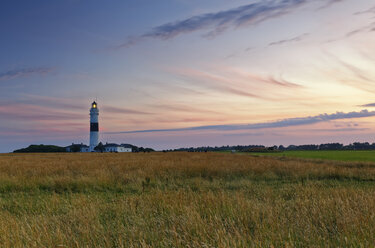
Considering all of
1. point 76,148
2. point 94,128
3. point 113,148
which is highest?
point 94,128

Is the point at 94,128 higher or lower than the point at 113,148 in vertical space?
higher

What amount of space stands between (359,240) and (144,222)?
13.7ft

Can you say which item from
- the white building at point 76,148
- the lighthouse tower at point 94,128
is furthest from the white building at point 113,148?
the lighthouse tower at point 94,128

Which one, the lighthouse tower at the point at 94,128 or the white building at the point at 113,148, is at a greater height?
the lighthouse tower at the point at 94,128

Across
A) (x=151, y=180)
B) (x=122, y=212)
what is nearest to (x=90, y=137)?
(x=151, y=180)

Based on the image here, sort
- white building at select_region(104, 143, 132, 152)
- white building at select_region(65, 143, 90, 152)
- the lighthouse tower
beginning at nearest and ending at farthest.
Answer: the lighthouse tower → white building at select_region(65, 143, 90, 152) → white building at select_region(104, 143, 132, 152)

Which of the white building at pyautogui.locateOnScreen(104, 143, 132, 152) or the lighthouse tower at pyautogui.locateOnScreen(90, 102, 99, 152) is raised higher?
the lighthouse tower at pyautogui.locateOnScreen(90, 102, 99, 152)

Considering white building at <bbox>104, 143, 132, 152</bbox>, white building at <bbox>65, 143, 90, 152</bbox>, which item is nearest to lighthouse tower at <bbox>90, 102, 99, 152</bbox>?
white building at <bbox>104, 143, 132, 152</bbox>

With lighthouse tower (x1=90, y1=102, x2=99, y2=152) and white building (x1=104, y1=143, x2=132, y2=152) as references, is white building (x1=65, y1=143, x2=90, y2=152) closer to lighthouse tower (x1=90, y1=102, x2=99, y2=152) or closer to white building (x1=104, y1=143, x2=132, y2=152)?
white building (x1=104, y1=143, x2=132, y2=152)

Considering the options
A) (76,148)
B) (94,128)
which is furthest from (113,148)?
(94,128)

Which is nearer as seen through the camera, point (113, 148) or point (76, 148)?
point (113, 148)

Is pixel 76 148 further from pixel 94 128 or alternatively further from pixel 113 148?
pixel 94 128

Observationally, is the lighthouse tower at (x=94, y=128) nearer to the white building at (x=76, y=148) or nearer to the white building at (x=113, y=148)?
the white building at (x=113, y=148)

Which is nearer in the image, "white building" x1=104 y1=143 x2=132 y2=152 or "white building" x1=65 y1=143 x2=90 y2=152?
"white building" x1=65 y1=143 x2=90 y2=152
